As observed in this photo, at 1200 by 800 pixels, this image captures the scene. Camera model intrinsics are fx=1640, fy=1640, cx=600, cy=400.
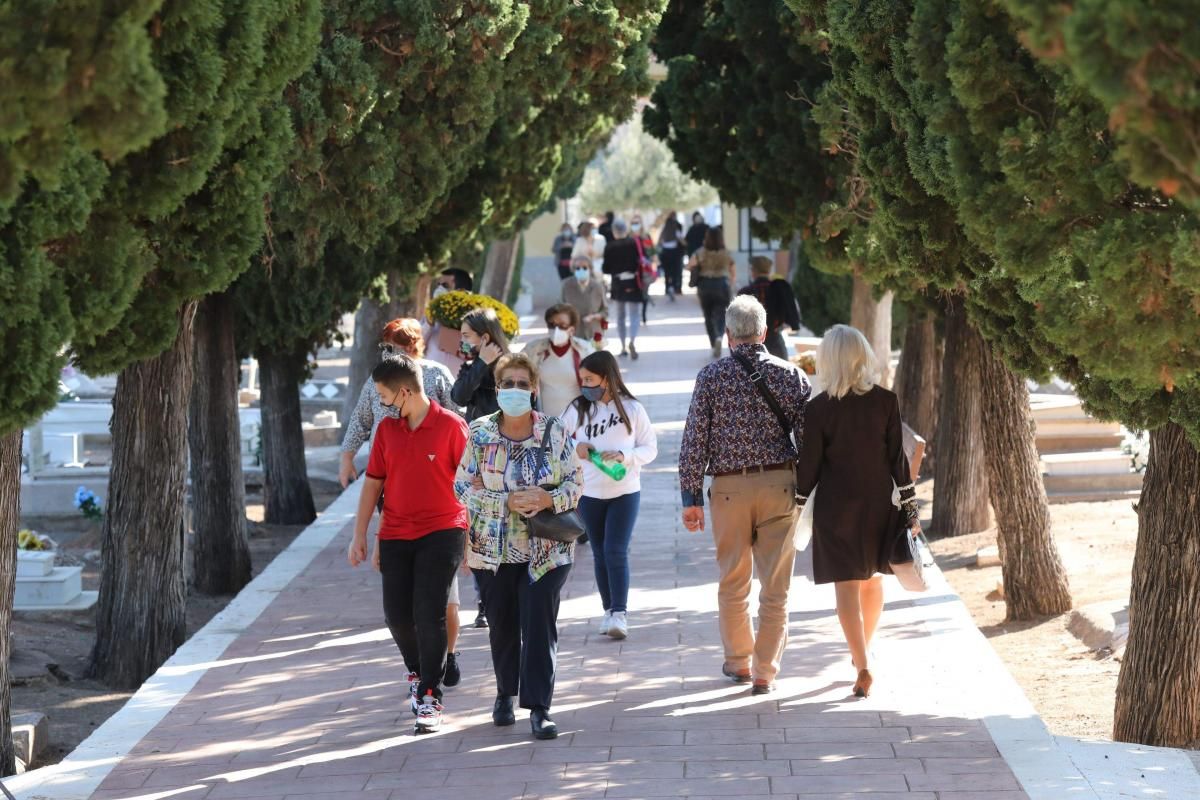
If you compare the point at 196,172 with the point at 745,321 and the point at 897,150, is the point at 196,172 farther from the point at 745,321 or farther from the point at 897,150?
the point at 897,150

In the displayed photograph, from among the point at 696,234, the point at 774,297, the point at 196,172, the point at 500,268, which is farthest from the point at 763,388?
the point at 696,234

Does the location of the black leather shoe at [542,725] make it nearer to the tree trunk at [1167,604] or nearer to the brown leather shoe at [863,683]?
the brown leather shoe at [863,683]

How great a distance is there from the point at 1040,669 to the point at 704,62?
6908mm

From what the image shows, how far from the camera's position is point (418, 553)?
6.75m

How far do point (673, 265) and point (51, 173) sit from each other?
3028 cm

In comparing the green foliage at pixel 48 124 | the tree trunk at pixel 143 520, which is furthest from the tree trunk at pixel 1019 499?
the green foliage at pixel 48 124

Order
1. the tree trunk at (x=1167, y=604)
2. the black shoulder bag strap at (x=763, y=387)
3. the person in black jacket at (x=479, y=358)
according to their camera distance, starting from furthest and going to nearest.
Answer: the person in black jacket at (x=479, y=358) < the tree trunk at (x=1167, y=604) < the black shoulder bag strap at (x=763, y=387)

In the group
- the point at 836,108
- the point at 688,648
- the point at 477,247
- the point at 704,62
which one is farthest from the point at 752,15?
the point at 688,648

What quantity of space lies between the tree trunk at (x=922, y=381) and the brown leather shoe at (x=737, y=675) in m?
8.91

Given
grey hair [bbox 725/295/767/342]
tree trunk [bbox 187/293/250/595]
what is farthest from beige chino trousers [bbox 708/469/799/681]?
tree trunk [bbox 187/293/250/595]

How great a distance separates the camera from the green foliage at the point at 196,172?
6.23 meters

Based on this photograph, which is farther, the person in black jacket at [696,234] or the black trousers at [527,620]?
the person in black jacket at [696,234]

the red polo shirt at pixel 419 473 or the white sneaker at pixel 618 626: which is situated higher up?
the red polo shirt at pixel 419 473

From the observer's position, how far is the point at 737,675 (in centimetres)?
744
